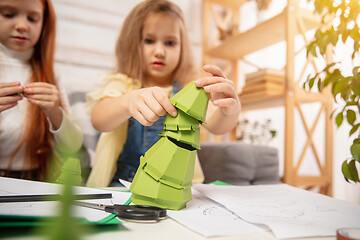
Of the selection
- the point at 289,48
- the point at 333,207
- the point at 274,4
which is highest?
the point at 274,4

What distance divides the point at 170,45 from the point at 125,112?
13.4 inches

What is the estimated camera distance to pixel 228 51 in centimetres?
198

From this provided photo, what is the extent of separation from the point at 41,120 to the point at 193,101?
0.58m

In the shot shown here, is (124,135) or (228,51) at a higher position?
(228,51)

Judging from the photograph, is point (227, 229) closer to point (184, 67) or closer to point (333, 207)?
point (333, 207)

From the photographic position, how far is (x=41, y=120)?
79 cm

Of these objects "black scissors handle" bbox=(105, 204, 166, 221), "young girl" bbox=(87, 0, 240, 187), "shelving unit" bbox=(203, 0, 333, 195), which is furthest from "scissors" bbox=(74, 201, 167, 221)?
"shelving unit" bbox=(203, 0, 333, 195)

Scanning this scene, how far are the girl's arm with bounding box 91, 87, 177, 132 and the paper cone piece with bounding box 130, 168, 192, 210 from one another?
0.10 meters

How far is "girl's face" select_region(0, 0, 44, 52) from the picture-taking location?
2.16ft

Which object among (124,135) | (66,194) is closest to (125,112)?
(124,135)

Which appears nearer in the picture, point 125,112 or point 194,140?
point 194,140

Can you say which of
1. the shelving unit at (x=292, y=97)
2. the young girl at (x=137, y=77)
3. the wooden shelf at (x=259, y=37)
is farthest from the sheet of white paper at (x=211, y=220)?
the wooden shelf at (x=259, y=37)

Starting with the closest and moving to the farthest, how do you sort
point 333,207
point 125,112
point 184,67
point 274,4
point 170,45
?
1. point 333,207
2. point 125,112
3. point 170,45
4. point 184,67
5. point 274,4

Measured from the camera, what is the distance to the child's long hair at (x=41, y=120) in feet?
2.52
